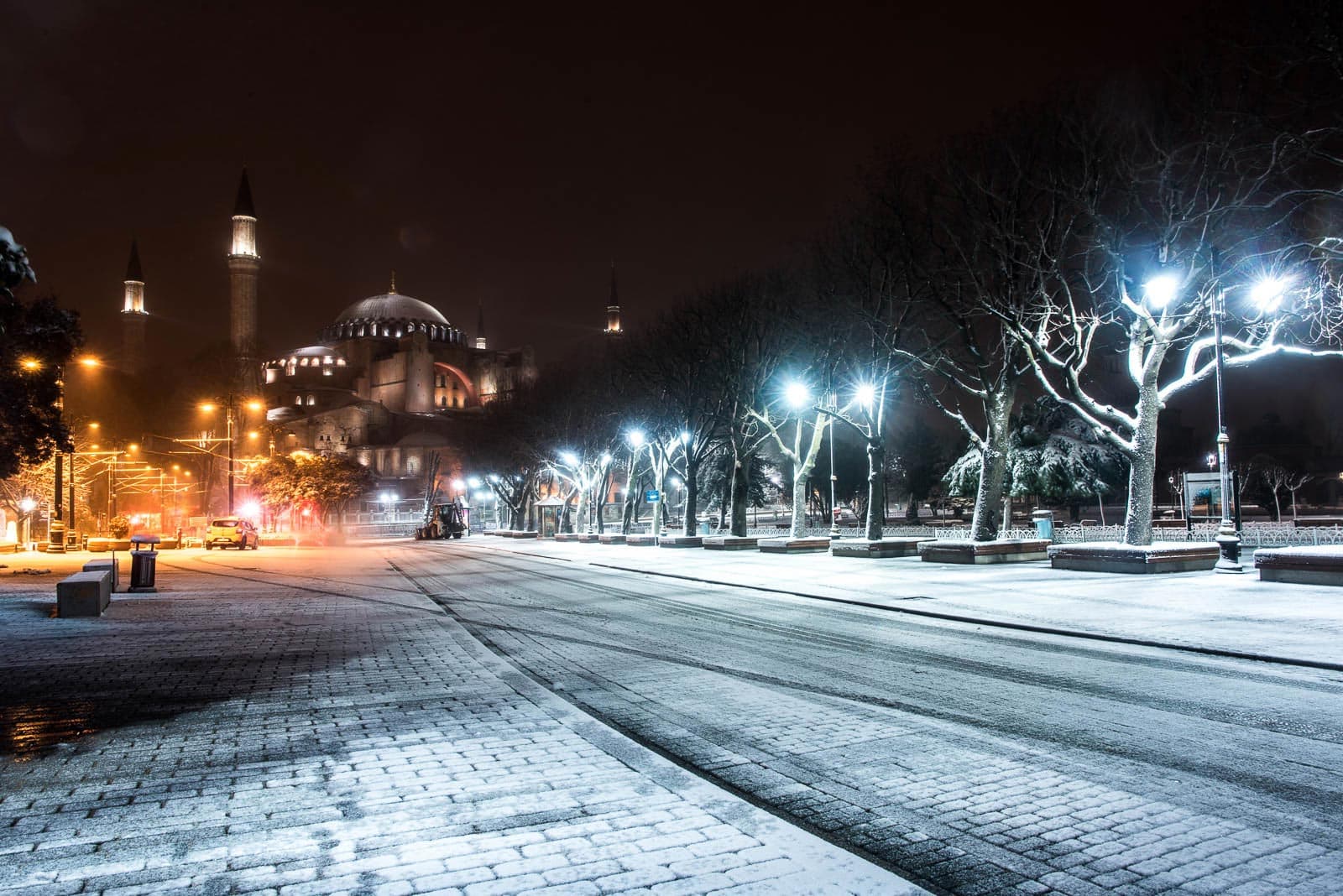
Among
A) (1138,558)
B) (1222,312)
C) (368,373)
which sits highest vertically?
(368,373)

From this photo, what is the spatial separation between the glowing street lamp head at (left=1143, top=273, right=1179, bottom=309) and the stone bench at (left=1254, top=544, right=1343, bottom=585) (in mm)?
5941

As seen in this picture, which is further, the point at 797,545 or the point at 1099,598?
the point at 797,545

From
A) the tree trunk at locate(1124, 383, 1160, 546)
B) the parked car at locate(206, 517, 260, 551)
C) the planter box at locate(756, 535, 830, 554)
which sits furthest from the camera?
the parked car at locate(206, 517, 260, 551)

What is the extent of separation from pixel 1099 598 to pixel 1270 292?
8.72 metres

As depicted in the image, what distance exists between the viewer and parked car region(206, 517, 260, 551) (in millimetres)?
46125

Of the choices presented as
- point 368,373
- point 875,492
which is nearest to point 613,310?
point 368,373

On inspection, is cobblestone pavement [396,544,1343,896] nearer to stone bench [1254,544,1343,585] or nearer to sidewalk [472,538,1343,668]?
sidewalk [472,538,1343,668]

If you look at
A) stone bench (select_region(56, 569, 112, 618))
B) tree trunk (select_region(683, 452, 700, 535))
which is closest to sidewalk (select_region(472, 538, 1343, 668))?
stone bench (select_region(56, 569, 112, 618))

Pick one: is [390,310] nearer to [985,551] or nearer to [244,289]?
[244,289]

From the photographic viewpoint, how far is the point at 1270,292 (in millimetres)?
19172

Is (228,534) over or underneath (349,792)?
underneath

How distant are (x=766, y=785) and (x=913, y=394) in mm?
28989

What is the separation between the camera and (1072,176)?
21.6 m

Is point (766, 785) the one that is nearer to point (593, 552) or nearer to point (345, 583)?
point (345, 583)
